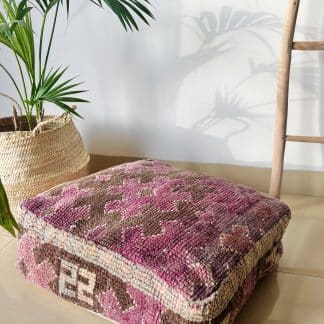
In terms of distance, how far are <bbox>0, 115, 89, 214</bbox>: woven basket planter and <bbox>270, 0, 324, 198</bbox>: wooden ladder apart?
558mm

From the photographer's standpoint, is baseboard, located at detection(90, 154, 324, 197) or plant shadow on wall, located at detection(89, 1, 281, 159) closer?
plant shadow on wall, located at detection(89, 1, 281, 159)

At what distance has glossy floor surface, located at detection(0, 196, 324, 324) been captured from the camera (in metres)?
0.97

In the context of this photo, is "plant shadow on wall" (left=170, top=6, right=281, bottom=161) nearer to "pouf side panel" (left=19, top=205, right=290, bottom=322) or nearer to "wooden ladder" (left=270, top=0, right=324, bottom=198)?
"wooden ladder" (left=270, top=0, right=324, bottom=198)

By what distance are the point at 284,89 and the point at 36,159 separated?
677 millimetres

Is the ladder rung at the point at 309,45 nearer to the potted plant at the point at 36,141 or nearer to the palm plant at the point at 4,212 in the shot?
the potted plant at the point at 36,141

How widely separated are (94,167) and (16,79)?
1.30 ft

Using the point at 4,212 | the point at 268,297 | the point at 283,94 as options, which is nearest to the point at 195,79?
the point at 283,94

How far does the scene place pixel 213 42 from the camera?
4.60ft

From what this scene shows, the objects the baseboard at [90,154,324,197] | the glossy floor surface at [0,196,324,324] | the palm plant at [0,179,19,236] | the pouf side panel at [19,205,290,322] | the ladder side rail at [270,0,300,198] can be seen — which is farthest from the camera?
the baseboard at [90,154,324,197]

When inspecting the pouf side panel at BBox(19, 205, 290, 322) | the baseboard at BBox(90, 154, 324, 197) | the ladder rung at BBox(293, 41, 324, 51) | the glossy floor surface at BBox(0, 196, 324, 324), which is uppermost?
the ladder rung at BBox(293, 41, 324, 51)

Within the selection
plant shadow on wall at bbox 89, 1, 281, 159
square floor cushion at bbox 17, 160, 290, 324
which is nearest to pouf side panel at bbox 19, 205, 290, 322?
square floor cushion at bbox 17, 160, 290, 324

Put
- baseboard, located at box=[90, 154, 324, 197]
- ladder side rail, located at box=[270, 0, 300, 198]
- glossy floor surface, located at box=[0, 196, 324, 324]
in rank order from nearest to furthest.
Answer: glossy floor surface, located at box=[0, 196, 324, 324]
ladder side rail, located at box=[270, 0, 300, 198]
baseboard, located at box=[90, 154, 324, 197]

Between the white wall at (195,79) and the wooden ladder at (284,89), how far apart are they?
12 centimetres

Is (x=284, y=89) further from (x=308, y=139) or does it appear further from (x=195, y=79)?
(x=195, y=79)
